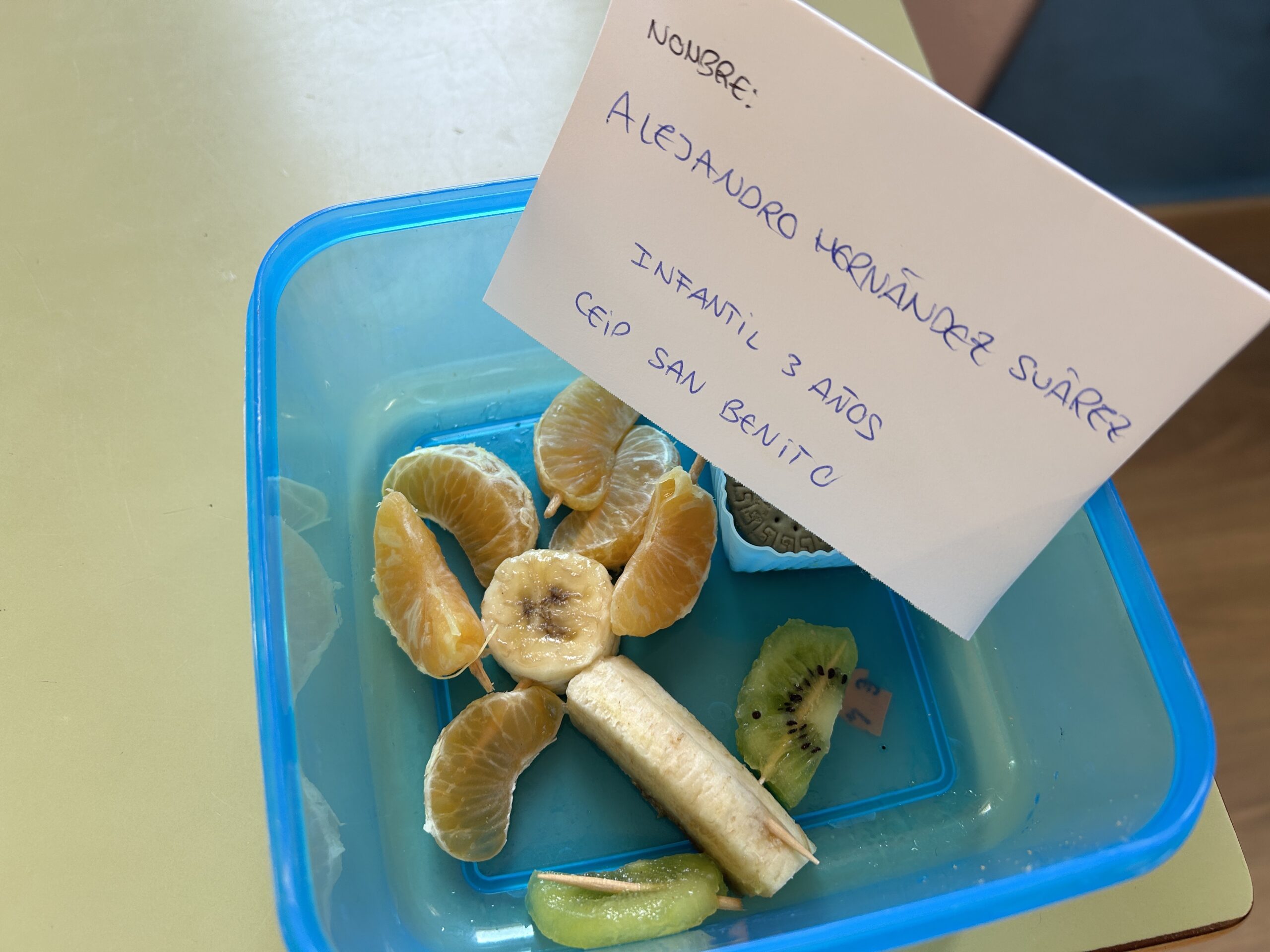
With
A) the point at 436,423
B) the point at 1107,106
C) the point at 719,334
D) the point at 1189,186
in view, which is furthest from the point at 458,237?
the point at 1189,186

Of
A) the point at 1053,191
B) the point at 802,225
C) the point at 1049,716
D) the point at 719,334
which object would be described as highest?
the point at 1053,191

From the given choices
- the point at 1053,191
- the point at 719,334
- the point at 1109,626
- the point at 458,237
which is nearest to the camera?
the point at 1053,191

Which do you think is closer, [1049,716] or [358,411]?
[1049,716]

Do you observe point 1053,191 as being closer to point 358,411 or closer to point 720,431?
point 720,431

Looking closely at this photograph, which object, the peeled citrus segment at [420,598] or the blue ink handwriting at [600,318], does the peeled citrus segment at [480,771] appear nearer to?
the peeled citrus segment at [420,598]

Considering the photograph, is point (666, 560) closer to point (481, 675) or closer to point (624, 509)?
point (624, 509)

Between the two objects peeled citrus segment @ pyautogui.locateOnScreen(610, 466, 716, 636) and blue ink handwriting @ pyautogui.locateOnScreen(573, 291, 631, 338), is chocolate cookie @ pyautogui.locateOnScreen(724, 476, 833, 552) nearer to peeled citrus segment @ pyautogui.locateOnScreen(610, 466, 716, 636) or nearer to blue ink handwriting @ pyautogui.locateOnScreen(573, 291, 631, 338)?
peeled citrus segment @ pyautogui.locateOnScreen(610, 466, 716, 636)

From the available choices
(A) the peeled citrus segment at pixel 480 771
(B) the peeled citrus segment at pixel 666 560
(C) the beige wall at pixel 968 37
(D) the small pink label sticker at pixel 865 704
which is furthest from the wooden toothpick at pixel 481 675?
(C) the beige wall at pixel 968 37

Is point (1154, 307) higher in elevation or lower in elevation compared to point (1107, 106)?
higher
